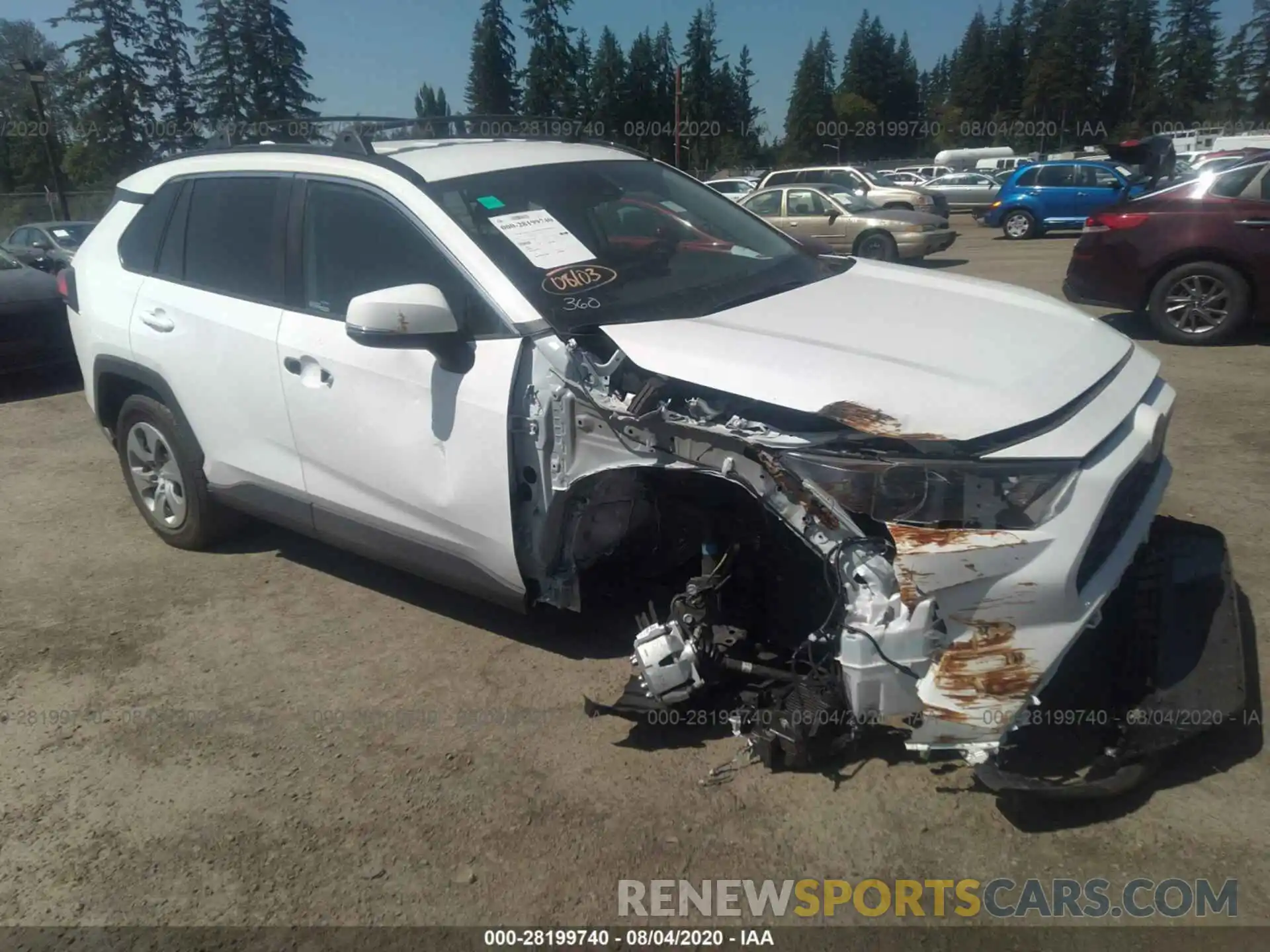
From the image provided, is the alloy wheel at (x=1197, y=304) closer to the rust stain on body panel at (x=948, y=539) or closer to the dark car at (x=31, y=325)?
the rust stain on body panel at (x=948, y=539)

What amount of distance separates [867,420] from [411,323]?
4.90 feet

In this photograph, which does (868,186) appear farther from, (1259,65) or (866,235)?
(1259,65)

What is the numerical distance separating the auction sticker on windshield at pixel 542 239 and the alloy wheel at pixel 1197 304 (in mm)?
6838

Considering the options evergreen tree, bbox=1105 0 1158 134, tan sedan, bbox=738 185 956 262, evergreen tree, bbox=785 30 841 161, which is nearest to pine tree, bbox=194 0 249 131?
tan sedan, bbox=738 185 956 262

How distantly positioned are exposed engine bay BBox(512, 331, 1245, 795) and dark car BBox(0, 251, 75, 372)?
7.20m

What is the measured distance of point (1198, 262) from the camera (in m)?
8.09

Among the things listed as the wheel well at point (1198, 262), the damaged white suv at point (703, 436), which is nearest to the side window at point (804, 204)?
the wheel well at point (1198, 262)

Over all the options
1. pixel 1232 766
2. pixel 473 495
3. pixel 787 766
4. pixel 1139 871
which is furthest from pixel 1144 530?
pixel 473 495

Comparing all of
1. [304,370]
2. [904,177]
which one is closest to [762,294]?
[304,370]

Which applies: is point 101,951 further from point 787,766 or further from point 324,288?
point 324,288

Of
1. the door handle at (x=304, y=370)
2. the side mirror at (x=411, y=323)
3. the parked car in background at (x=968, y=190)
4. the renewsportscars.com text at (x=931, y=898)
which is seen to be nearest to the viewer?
the renewsportscars.com text at (x=931, y=898)

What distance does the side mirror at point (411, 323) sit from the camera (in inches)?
120

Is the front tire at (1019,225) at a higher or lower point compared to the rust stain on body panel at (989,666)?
lower

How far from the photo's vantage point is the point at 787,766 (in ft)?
9.65
